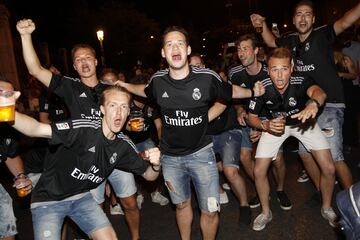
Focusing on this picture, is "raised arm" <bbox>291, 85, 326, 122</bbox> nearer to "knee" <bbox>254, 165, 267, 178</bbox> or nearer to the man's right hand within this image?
"knee" <bbox>254, 165, 267, 178</bbox>

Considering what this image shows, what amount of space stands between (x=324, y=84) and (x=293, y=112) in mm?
652

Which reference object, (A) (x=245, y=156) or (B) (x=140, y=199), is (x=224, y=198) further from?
(B) (x=140, y=199)

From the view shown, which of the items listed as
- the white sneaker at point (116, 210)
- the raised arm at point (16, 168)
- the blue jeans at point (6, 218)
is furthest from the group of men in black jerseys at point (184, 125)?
the white sneaker at point (116, 210)

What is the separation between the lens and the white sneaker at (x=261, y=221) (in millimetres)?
4809

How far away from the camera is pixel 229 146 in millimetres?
5293

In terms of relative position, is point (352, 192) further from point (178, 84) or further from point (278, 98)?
point (278, 98)

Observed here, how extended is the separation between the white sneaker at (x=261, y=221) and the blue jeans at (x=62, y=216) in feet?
7.14

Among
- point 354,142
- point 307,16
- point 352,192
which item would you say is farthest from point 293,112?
point 354,142

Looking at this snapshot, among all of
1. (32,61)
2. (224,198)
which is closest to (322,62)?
(224,198)

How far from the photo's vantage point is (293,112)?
4.79 m

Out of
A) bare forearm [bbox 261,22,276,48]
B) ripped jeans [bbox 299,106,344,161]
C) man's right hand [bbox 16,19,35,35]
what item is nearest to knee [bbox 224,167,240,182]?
ripped jeans [bbox 299,106,344,161]

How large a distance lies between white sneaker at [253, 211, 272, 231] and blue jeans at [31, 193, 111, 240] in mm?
2177

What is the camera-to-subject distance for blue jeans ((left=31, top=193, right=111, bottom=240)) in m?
3.32

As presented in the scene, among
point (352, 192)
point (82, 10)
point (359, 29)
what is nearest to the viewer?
point (352, 192)
